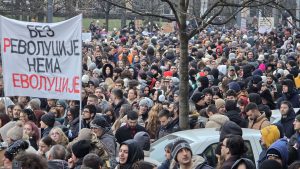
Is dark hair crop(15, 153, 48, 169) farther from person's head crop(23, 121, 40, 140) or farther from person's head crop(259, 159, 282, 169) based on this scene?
person's head crop(23, 121, 40, 140)

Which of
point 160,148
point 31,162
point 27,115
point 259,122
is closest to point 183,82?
point 259,122

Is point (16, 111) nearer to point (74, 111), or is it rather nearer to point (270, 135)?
point (74, 111)

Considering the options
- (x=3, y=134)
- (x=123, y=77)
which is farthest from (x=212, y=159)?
(x=123, y=77)

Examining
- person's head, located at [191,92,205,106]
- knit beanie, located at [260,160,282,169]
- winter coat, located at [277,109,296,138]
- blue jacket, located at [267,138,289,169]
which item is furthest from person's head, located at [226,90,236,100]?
knit beanie, located at [260,160,282,169]

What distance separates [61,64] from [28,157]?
5529 millimetres

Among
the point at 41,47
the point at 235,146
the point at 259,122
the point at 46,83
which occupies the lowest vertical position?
the point at 259,122

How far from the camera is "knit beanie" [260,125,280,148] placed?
980 cm

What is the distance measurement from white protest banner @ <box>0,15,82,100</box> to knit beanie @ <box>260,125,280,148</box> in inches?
139

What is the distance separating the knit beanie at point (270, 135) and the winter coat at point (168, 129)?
2.66 meters

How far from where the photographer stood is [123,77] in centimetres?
1933

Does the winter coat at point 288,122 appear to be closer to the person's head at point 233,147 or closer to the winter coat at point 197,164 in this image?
the person's head at point 233,147

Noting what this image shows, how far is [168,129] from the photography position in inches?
493

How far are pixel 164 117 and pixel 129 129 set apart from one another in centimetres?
66

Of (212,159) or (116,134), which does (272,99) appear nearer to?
(116,134)
